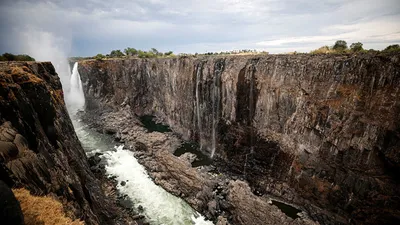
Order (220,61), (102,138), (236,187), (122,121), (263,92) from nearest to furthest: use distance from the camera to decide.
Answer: (236,187) < (263,92) < (220,61) < (102,138) < (122,121)

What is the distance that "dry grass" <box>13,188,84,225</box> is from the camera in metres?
5.98

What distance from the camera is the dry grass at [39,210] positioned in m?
5.98

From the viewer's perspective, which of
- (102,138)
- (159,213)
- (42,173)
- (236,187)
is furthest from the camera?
(102,138)

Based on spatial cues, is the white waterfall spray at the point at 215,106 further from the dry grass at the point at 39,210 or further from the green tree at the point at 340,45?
the dry grass at the point at 39,210

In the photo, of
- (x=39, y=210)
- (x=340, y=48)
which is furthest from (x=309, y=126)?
(x=39, y=210)

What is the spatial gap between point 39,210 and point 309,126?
17.8m

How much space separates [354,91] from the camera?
14.6 meters

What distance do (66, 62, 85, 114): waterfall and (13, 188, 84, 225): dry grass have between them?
1660 inches

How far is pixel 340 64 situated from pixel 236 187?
41.6 feet

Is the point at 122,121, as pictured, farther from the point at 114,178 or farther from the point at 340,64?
the point at 340,64

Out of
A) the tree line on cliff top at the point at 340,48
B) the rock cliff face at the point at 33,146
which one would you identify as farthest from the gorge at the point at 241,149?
the tree line on cliff top at the point at 340,48

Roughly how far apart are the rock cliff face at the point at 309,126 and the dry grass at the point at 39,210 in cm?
1629

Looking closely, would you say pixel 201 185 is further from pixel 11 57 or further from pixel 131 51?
pixel 131 51

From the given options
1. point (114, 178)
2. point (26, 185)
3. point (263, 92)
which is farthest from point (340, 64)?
point (114, 178)
